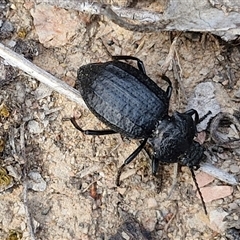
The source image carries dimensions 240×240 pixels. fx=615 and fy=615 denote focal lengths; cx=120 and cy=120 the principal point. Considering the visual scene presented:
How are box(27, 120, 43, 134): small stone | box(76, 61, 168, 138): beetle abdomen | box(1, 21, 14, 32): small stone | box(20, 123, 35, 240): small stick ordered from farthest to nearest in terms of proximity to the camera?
box(1, 21, 14, 32): small stone < box(27, 120, 43, 134): small stone < box(20, 123, 35, 240): small stick < box(76, 61, 168, 138): beetle abdomen

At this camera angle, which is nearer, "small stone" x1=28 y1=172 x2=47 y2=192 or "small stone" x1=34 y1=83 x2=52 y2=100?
"small stone" x1=28 y1=172 x2=47 y2=192

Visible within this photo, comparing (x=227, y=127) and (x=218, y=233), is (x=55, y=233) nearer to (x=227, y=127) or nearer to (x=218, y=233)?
(x=218, y=233)

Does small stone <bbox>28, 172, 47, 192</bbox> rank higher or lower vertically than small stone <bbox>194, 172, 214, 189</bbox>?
lower

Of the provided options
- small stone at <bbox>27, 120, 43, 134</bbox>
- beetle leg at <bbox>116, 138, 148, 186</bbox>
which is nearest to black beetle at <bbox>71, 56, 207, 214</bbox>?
beetle leg at <bbox>116, 138, 148, 186</bbox>

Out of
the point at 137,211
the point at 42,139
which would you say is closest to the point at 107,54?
the point at 42,139

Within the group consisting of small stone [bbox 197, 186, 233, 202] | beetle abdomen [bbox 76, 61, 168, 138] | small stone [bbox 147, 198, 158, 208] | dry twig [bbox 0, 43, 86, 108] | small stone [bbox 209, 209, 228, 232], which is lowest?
small stone [bbox 147, 198, 158, 208]

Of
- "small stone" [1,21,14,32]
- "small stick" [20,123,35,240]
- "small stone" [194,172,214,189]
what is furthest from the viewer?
"small stone" [1,21,14,32]

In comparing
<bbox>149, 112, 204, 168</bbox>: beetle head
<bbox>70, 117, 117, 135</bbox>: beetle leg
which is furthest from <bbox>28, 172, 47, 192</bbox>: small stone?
<bbox>149, 112, 204, 168</bbox>: beetle head

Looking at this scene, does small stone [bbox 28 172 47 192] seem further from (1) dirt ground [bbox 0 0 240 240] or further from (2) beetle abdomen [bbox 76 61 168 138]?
(2) beetle abdomen [bbox 76 61 168 138]
